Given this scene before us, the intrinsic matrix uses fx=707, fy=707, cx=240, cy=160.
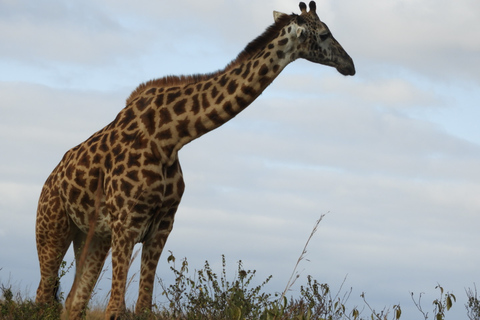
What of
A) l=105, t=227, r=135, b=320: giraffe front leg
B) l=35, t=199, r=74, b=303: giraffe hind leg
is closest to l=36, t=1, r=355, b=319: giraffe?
l=105, t=227, r=135, b=320: giraffe front leg

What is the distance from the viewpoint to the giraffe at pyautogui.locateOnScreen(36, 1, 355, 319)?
7.95 meters

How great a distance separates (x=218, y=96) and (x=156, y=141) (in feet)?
2.91

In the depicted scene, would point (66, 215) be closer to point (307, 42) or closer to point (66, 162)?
point (66, 162)

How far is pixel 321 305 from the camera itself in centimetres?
841

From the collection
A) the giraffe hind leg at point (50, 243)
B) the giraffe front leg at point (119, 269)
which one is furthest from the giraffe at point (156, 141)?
the giraffe hind leg at point (50, 243)

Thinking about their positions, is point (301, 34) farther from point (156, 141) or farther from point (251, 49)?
point (156, 141)

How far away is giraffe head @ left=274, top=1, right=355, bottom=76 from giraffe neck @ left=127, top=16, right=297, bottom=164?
0.13 m

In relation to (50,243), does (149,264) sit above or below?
below

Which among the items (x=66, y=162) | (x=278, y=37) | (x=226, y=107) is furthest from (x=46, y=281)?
(x=278, y=37)

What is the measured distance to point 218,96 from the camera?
8094mm

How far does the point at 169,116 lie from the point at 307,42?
1811 millimetres

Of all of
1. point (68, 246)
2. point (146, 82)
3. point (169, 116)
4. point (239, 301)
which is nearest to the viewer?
point (239, 301)

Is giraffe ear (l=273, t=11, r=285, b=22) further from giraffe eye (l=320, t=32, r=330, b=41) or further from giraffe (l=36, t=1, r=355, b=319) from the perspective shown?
giraffe eye (l=320, t=32, r=330, b=41)

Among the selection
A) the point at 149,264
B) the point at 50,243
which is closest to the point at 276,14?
the point at 149,264
